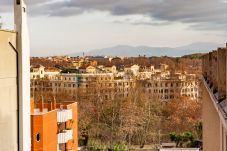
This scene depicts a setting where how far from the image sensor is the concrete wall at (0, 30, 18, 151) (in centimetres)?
539

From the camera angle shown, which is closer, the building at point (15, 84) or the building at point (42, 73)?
the building at point (15, 84)

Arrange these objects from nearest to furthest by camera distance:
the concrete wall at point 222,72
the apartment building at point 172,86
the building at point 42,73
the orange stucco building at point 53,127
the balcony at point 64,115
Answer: the concrete wall at point 222,72, the orange stucco building at point 53,127, the balcony at point 64,115, the apartment building at point 172,86, the building at point 42,73

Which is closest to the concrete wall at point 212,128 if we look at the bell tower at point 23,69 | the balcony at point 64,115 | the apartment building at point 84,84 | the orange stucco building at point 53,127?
the bell tower at point 23,69

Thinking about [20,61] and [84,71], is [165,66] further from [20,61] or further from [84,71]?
[20,61]

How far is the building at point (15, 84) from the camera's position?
547cm

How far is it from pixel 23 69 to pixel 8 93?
482mm

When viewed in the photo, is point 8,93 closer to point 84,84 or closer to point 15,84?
point 15,84

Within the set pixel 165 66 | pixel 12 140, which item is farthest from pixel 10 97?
pixel 165 66

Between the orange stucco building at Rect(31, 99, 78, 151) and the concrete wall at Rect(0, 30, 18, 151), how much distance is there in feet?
34.0

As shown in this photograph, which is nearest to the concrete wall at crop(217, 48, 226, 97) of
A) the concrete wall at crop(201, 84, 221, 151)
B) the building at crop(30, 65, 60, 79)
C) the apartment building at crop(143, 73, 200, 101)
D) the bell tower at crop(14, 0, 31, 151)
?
the concrete wall at crop(201, 84, 221, 151)

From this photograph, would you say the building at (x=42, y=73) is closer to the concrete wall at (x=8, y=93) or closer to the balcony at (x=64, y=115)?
the balcony at (x=64, y=115)

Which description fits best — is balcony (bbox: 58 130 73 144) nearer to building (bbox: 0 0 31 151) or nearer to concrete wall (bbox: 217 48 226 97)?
building (bbox: 0 0 31 151)

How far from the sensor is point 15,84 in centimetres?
582

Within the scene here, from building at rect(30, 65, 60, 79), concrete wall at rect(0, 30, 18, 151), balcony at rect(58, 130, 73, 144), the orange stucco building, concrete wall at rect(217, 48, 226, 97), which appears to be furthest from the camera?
building at rect(30, 65, 60, 79)
